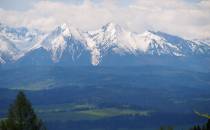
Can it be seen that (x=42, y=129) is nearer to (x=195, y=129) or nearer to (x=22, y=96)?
(x=22, y=96)

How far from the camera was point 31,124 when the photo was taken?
49.6 meters

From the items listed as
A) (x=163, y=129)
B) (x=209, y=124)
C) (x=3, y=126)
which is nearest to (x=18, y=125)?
(x=3, y=126)

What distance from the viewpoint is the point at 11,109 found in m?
49.3

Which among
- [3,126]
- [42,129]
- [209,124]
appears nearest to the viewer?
[3,126]

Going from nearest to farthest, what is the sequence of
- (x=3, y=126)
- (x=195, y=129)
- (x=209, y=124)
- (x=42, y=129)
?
(x=3, y=126) → (x=42, y=129) → (x=209, y=124) → (x=195, y=129)

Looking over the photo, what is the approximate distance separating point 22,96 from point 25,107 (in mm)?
1367

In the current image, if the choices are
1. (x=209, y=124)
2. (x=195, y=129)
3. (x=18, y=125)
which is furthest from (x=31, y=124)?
(x=195, y=129)

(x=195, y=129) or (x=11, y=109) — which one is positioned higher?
(x=11, y=109)

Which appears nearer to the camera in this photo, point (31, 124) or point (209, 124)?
point (31, 124)

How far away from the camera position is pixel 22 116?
4906 centimetres

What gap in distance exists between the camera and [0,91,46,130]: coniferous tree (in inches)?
1900

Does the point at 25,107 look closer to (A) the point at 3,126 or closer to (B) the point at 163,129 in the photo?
(A) the point at 3,126

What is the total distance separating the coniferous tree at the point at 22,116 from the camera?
158 ft

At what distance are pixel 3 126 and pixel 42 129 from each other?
4.21 m
